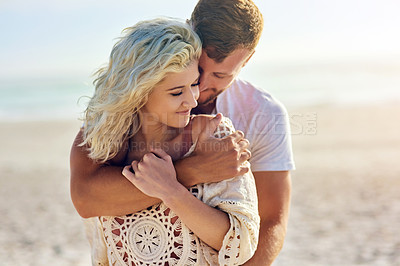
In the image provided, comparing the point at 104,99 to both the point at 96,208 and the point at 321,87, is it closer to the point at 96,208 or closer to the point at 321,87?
the point at 96,208

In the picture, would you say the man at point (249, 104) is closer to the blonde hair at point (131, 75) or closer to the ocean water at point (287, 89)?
the blonde hair at point (131, 75)

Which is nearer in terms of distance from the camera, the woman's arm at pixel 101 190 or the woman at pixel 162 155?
the woman at pixel 162 155

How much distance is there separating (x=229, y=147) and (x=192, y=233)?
0.44 m

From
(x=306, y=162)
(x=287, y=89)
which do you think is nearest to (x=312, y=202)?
(x=306, y=162)

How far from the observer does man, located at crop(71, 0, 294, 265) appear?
7.89 feet

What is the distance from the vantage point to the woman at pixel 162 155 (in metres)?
2.30

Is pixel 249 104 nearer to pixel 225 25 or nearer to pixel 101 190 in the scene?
pixel 225 25

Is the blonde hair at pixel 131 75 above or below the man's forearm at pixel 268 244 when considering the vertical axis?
above

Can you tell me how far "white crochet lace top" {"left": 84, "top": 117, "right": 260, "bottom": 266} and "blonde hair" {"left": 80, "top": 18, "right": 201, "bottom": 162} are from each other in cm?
36

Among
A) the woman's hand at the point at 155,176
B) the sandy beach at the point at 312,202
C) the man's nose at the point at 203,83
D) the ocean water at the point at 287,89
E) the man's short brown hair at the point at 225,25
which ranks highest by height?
the man's short brown hair at the point at 225,25

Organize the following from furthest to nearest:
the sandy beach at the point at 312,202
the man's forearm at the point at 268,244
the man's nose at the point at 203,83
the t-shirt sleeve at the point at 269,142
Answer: the sandy beach at the point at 312,202, the t-shirt sleeve at the point at 269,142, the man's nose at the point at 203,83, the man's forearm at the point at 268,244

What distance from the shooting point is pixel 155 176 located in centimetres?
232

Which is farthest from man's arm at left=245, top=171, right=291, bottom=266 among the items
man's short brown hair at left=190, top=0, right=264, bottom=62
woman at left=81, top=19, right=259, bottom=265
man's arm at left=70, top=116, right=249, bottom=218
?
man's short brown hair at left=190, top=0, right=264, bottom=62

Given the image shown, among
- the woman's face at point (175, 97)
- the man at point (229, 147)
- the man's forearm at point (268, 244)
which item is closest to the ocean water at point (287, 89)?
the man at point (229, 147)
